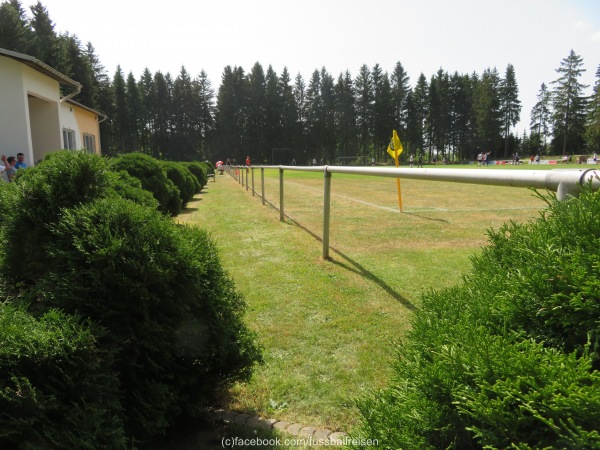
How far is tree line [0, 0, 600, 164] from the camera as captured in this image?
82312 mm

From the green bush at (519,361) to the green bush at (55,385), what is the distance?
2.95 feet

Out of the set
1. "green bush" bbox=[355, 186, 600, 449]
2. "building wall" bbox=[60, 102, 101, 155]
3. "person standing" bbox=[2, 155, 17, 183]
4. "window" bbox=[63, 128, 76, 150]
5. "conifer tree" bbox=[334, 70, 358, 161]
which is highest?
"conifer tree" bbox=[334, 70, 358, 161]

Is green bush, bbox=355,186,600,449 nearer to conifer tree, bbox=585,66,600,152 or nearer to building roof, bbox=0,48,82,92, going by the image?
building roof, bbox=0,48,82,92

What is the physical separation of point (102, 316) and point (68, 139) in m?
24.5

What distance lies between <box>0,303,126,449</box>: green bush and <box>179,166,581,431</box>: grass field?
1007 millimetres

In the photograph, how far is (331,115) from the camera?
90.6m

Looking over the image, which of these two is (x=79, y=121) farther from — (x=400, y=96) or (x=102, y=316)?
(x=400, y=96)

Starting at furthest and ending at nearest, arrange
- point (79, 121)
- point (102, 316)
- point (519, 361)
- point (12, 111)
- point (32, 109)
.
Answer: point (79, 121), point (32, 109), point (12, 111), point (102, 316), point (519, 361)

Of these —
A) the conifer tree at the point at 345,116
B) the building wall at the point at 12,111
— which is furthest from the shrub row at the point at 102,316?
the conifer tree at the point at 345,116

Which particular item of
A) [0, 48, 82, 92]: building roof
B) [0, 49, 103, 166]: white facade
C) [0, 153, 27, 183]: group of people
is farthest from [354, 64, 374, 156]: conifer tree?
[0, 153, 27, 183]: group of people

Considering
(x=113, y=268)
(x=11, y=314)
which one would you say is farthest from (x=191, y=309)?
(x=11, y=314)

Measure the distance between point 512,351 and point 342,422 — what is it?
1399mm

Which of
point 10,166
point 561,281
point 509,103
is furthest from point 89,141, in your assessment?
point 509,103

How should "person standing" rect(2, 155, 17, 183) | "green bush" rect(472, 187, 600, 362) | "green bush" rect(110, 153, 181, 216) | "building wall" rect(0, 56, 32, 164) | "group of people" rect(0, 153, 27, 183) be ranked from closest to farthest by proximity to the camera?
"green bush" rect(472, 187, 600, 362) → "green bush" rect(110, 153, 181, 216) → "person standing" rect(2, 155, 17, 183) → "group of people" rect(0, 153, 27, 183) → "building wall" rect(0, 56, 32, 164)
